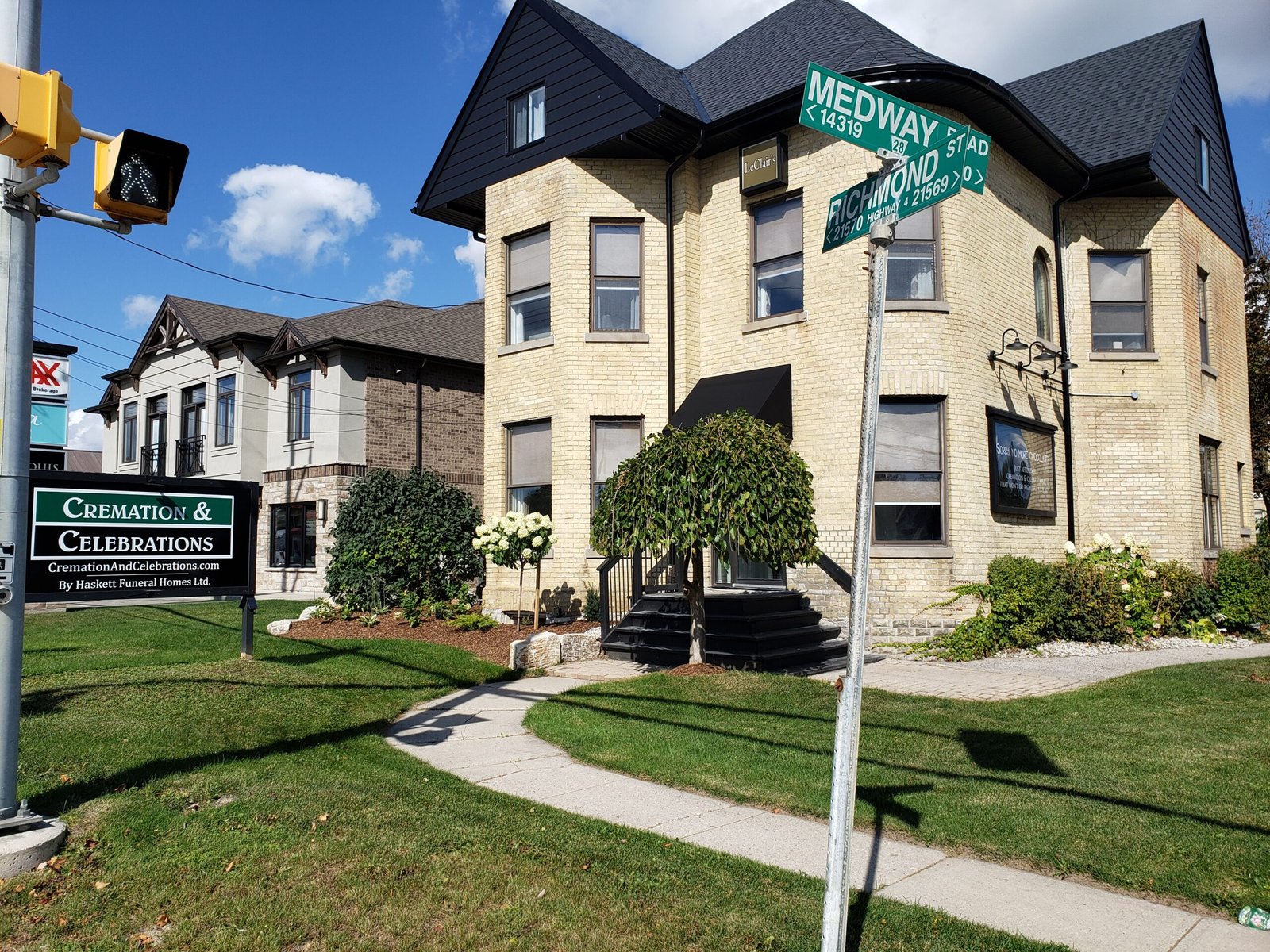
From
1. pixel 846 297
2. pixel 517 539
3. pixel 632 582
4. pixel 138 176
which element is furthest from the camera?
pixel 632 582

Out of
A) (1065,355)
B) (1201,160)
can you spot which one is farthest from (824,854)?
(1201,160)

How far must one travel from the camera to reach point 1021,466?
14.9 metres

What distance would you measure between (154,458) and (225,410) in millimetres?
5260

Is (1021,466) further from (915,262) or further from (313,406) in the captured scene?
(313,406)

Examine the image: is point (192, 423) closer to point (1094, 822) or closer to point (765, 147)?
point (765, 147)

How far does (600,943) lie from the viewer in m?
3.88

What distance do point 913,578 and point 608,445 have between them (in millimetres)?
5103

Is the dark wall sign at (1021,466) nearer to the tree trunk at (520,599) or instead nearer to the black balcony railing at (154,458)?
the tree trunk at (520,599)

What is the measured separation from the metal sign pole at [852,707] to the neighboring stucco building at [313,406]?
21709 millimetres

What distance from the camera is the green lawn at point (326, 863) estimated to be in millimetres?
3963

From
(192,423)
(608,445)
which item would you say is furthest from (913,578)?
(192,423)

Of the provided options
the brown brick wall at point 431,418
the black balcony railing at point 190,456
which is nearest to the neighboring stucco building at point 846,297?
the brown brick wall at point 431,418

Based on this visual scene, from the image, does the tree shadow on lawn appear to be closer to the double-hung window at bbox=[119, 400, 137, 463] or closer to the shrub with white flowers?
the shrub with white flowers

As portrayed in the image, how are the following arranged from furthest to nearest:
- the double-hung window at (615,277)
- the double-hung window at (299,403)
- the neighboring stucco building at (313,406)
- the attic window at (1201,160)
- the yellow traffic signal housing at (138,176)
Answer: the double-hung window at (299,403) → the neighboring stucco building at (313,406) → the attic window at (1201,160) → the double-hung window at (615,277) → the yellow traffic signal housing at (138,176)
